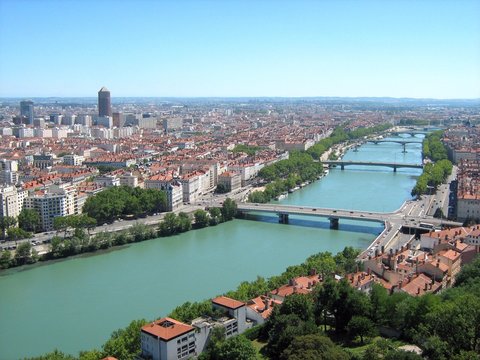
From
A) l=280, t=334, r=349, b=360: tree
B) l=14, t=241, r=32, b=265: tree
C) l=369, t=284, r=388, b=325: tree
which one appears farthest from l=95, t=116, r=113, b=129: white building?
l=280, t=334, r=349, b=360: tree

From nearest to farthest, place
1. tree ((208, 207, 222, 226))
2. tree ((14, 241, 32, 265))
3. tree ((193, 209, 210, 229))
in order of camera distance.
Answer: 1. tree ((14, 241, 32, 265))
2. tree ((193, 209, 210, 229))
3. tree ((208, 207, 222, 226))

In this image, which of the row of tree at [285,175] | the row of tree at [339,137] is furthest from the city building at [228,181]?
the row of tree at [339,137]

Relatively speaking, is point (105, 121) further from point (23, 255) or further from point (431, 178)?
point (23, 255)

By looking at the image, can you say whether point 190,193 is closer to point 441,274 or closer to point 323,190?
point 323,190

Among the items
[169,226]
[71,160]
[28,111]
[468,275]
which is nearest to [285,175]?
[71,160]

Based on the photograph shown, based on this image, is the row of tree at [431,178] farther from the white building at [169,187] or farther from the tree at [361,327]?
the tree at [361,327]

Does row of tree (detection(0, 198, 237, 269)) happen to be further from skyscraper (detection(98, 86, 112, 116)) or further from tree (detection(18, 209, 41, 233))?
skyscraper (detection(98, 86, 112, 116))
